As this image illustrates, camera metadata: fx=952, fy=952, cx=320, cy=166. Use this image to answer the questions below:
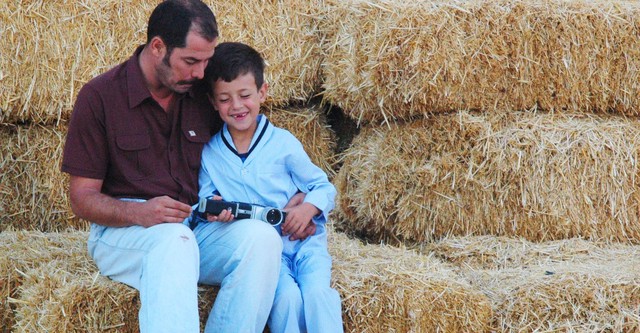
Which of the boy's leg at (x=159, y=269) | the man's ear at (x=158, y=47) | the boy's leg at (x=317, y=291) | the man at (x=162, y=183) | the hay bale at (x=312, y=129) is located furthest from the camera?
the hay bale at (x=312, y=129)

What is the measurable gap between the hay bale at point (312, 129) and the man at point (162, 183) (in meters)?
0.81

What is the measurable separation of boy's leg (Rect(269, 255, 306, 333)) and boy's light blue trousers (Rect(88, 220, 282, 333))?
7 cm

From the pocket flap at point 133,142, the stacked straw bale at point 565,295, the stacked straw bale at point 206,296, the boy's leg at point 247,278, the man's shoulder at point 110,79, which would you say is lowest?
the stacked straw bale at point 565,295

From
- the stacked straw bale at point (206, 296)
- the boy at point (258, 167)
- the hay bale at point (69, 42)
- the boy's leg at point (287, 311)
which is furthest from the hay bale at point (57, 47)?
the boy's leg at point (287, 311)

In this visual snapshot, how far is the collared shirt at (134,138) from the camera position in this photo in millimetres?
2916

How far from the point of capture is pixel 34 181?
3777 millimetres

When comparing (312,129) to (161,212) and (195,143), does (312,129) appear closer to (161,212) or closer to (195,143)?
(195,143)

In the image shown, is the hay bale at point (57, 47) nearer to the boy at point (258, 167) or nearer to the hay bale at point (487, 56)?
the boy at point (258, 167)

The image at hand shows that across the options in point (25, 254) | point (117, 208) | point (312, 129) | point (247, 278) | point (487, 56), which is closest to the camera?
point (247, 278)

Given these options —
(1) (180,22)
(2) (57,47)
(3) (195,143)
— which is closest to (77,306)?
(3) (195,143)

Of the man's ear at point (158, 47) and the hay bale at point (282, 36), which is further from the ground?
the man's ear at point (158, 47)

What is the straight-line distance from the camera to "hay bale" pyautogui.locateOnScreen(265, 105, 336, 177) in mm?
3969

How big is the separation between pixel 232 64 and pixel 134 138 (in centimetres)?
39

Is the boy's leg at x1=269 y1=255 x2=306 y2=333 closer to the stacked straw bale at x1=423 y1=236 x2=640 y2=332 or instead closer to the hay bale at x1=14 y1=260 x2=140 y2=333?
the hay bale at x1=14 y1=260 x2=140 y2=333
